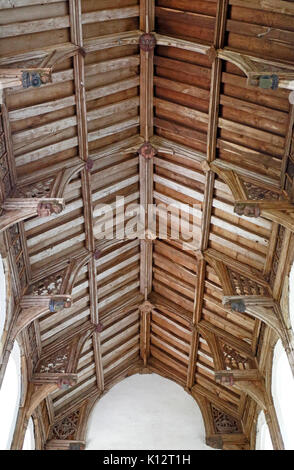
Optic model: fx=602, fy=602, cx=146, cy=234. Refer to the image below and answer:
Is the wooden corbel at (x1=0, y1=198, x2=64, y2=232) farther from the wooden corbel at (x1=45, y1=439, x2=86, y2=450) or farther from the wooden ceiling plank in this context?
the wooden corbel at (x1=45, y1=439, x2=86, y2=450)

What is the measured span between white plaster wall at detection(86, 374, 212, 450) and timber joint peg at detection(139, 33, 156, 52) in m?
9.17

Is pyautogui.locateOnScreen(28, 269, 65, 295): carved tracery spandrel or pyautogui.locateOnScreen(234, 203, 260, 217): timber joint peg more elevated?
pyautogui.locateOnScreen(234, 203, 260, 217): timber joint peg

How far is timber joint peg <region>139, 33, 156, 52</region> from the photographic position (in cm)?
1157

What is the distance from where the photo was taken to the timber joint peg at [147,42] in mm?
11570

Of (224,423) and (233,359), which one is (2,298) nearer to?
(233,359)

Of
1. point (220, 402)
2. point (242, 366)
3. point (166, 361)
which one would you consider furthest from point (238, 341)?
point (166, 361)

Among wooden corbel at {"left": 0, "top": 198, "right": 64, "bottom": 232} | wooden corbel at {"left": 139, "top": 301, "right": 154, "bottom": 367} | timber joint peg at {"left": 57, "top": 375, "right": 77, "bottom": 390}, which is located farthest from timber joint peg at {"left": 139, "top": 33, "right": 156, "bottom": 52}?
timber joint peg at {"left": 57, "top": 375, "right": 77, "bottom": 390}

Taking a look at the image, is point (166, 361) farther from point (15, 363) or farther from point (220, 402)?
point (15, 363)

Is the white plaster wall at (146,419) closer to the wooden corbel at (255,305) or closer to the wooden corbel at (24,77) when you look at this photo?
the wooden corbel at (255,305)

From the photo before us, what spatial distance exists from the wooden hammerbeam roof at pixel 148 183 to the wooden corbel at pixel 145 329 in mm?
117

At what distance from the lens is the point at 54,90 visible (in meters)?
10.8

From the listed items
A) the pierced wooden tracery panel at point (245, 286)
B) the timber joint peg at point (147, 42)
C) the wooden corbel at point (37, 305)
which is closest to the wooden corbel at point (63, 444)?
the wooden corbel at point (37, 305)

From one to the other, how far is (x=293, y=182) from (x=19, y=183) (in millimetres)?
4746

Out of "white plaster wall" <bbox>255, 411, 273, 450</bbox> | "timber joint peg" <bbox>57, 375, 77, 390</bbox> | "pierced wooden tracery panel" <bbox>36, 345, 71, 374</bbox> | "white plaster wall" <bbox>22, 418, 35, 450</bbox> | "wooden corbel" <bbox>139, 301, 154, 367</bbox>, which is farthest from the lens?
"wooden corbel" <bbox>139, 301, 154, 367</bbox>
